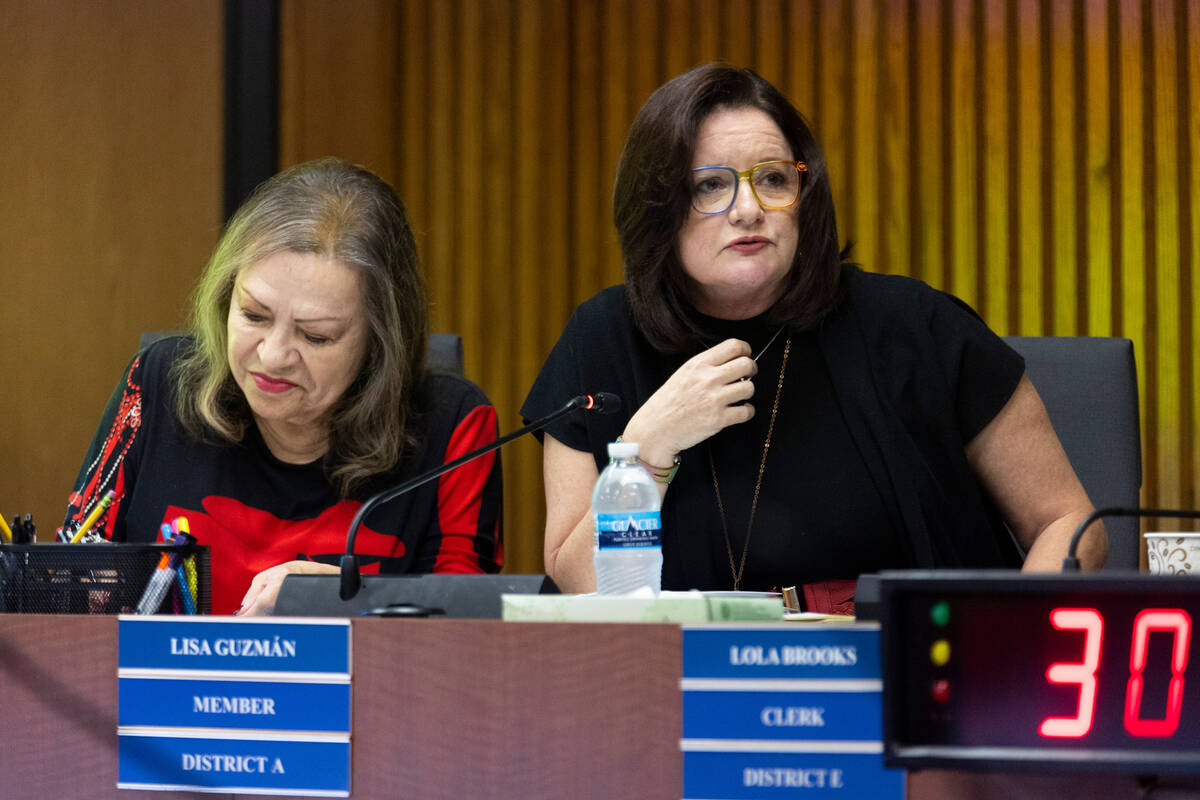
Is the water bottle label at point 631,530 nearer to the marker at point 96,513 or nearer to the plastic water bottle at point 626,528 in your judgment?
the plastic water bottle at point 626,528

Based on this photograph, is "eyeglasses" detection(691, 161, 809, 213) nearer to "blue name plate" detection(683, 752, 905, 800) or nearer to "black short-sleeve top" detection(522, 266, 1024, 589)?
"black short-sleeve top" detection(522, 266, 1024, 589)

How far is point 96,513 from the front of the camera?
1.49 m

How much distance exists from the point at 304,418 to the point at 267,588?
16.7 inches

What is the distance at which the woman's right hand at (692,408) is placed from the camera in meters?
1.47

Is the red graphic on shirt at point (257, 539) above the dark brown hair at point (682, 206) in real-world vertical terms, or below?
below

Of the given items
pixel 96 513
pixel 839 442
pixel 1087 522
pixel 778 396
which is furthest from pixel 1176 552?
pixel 96 513

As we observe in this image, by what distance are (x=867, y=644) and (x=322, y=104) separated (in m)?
3.02

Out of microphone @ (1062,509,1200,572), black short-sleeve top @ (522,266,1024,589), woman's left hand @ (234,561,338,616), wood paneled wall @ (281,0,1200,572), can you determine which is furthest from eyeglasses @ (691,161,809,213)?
wood paneled wall @ (281,0,1200,572)

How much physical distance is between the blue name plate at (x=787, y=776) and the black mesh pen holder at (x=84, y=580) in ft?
1.63

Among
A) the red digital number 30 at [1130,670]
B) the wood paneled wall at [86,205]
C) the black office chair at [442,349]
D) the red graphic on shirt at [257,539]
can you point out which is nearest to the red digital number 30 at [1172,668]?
the red digital number 30 at [1130,670]

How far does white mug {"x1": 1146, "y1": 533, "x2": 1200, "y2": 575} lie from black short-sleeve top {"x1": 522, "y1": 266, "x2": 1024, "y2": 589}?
0.20 metres

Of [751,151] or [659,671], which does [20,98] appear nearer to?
[751,151]

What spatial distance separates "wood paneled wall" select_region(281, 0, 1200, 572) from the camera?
3.40 m

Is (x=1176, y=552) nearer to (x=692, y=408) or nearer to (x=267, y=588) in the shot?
(x=692, y=408)
